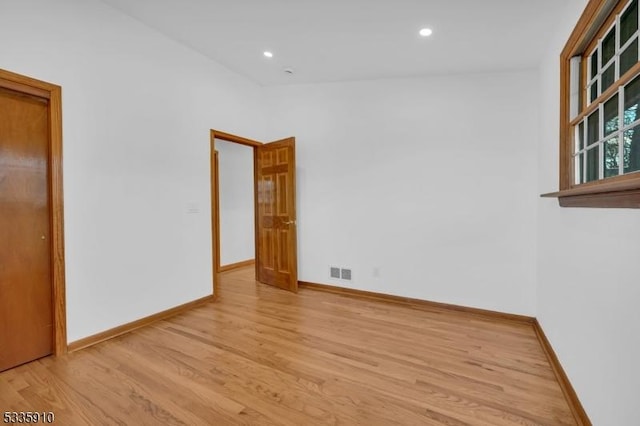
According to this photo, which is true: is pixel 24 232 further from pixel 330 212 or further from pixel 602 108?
pixel 602 108

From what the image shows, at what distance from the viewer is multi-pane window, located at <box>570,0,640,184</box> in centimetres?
143

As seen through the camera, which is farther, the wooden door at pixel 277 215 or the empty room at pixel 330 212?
the wooden door at pixel 277 215

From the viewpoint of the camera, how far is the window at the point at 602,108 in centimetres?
139

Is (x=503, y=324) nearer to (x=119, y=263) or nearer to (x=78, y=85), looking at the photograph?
(x=119, y=263)

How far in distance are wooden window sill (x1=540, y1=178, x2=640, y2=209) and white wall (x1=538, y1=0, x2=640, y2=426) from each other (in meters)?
0.05

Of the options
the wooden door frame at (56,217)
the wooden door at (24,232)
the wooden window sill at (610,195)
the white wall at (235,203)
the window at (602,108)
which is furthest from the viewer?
the white wall at (235,203)

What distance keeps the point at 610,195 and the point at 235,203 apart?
543 centimetres

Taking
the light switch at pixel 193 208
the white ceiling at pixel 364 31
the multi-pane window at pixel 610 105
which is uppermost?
the white ceiling at pixel 364 31

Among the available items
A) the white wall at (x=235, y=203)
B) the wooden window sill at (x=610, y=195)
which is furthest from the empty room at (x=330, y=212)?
the white wall at (x=235, y=203)

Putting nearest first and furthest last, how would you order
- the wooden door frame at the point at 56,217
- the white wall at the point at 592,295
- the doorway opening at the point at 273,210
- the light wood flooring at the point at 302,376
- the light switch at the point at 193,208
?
1. the white wall at the point at 592,295
2. the light wood flooring at the point at 302,376
3. the wooden door frame at the point at 56,217
4. the light switch at the point at 193,208
5. the doorway opening at the point at 273,210

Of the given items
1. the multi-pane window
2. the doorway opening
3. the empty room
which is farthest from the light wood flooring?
the multi-pane window

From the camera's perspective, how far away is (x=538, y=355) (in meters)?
2.36

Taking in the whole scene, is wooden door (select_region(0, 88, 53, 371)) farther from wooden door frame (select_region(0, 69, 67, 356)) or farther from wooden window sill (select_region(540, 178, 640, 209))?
wooden window sill (select_region(540, 178, 640, 209))

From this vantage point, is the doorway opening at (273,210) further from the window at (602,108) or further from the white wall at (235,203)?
the window at (602,108)
